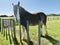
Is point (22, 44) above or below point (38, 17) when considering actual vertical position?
below

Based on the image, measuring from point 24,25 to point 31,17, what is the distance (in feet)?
3.80

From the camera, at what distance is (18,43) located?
10.1 m

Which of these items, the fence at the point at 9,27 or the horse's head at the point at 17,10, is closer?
the horse's head at the point at 17,10

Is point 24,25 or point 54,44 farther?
point 24,25

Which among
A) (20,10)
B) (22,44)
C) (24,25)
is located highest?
(20,10)

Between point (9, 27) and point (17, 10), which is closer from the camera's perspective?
point (17, 10)

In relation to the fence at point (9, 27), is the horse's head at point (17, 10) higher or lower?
higher

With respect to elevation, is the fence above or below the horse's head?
below

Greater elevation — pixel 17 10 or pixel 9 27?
pixel 17 10

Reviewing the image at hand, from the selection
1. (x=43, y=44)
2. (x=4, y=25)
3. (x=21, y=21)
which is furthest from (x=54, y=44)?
(x=4, y=25)

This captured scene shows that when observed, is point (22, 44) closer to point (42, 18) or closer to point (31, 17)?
point (31, 17)

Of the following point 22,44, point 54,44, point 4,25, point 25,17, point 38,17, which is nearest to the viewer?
point 54,44

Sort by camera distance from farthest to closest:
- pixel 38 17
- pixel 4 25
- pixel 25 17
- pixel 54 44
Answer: pixel 4 25, pixel 38 17, pixel 25 17, pixel 54 44

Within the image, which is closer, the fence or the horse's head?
the horse's head
